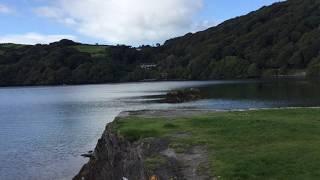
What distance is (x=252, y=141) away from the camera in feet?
77.8

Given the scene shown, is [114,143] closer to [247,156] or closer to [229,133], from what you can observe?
[229,133]

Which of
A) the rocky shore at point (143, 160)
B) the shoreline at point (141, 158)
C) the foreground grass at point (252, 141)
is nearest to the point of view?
the foreground grass at point (252, 141)

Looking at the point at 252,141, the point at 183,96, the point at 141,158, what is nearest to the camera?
the point at 252,141

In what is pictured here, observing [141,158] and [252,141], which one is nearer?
[252,141]

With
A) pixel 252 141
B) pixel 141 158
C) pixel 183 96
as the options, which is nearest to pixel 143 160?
pixel 141 158

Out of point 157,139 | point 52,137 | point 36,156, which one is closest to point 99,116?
point 52,137

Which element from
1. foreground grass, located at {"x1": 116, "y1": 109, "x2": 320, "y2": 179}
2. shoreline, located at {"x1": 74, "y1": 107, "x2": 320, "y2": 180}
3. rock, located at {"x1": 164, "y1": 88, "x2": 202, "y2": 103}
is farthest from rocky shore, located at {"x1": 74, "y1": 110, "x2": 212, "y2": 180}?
rock, located at {"x1": 164, "y1": 88, "x2": 202, "y2": 103}

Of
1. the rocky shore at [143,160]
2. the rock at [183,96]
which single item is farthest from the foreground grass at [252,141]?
the rock at [183,96]

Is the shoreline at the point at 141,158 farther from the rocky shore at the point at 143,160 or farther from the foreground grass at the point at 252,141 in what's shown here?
the foreground grass at the point at 252,141

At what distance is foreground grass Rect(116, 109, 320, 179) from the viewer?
1825 centimetres

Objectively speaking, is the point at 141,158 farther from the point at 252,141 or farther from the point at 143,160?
the point at 252,141

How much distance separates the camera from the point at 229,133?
2614 cm

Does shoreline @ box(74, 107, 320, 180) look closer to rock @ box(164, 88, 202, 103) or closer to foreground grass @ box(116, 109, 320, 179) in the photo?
foreground grass @ box(116, 109, 320, 179)

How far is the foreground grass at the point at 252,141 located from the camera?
18250mm
